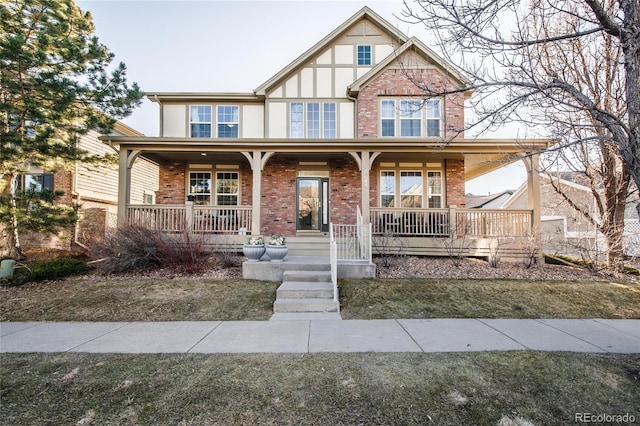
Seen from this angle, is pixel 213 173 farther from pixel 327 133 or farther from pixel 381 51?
pixel 381 51

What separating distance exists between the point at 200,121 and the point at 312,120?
188 inches

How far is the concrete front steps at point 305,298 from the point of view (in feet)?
19.0

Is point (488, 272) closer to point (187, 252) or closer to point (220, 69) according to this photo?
point (187, 252)

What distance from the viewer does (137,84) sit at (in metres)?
9.95

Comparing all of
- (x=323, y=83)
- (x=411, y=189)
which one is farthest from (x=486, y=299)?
(x=323, y=83)

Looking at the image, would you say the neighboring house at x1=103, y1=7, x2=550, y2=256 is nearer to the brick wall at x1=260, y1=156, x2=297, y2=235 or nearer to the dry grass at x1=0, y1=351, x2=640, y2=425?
the brick wall at x1=260, y1=156, x2=297, y2=235

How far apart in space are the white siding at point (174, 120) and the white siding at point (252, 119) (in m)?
2.48

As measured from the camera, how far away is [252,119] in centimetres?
1297

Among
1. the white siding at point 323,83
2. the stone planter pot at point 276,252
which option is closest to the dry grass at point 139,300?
the stone planter pot at point 276,252

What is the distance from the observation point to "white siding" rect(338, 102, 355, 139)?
12508 mm

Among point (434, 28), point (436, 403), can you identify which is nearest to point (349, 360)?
point (436, 403)

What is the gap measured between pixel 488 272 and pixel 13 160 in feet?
44.1

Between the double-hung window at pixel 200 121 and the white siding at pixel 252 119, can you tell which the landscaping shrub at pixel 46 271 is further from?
the white siding at pixel 252 119

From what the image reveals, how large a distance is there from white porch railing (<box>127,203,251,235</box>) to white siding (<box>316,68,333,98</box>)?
6.05 m
